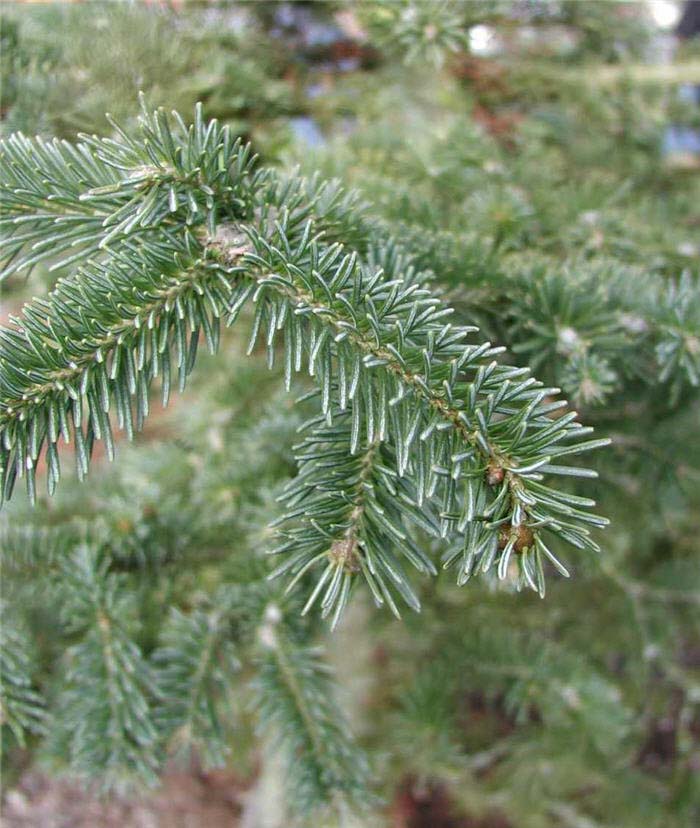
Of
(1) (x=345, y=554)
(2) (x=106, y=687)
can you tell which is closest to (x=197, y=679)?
(2) (x=106, y=687)

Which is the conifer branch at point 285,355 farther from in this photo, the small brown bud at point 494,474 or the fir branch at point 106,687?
the fir branch at point 106,687

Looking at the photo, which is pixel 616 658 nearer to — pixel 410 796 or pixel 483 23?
pixel 410 796

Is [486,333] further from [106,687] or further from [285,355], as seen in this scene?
[106,687]

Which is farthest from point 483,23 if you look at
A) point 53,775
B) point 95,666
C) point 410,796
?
point 410,796

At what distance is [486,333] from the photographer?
401 mm

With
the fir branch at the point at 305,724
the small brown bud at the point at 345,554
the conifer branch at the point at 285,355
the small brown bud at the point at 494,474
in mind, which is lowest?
the fir branch at the point at 305,724

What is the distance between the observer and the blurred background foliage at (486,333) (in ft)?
1.48

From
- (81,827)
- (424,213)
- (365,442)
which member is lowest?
(81,827)

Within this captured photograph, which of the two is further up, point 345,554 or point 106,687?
point 345,554

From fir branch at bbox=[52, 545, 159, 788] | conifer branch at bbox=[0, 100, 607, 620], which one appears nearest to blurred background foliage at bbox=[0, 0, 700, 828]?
fir branch at bbox=[52, 545, 159, 788]

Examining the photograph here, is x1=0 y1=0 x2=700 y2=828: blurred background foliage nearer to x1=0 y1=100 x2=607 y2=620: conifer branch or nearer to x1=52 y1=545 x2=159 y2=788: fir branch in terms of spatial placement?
x1=52 y1=545 x2=159 y2=788: fir branch

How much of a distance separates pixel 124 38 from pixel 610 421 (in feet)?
1.56

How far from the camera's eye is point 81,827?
0.81 meters

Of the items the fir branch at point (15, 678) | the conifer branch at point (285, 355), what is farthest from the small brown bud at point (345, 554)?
the fir branch at point (15, 678)
